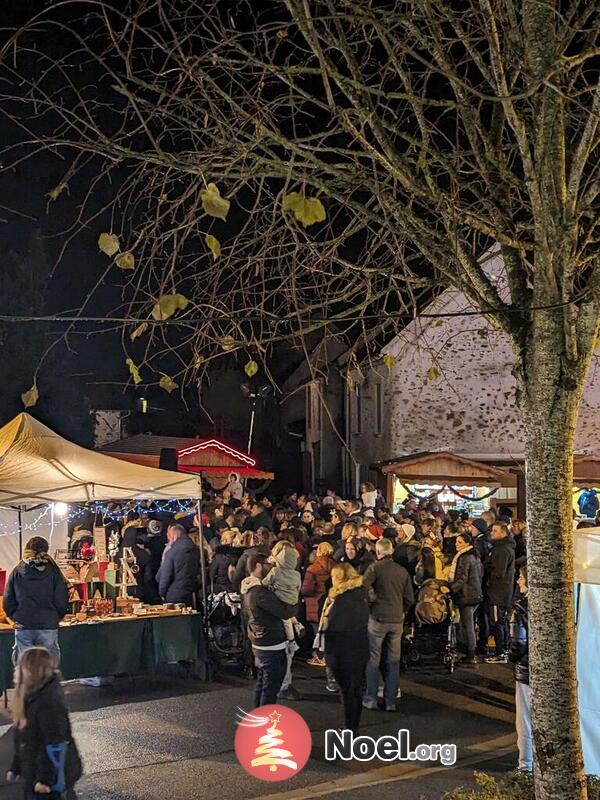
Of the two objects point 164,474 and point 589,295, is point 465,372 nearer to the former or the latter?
point 164,474

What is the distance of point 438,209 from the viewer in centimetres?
552

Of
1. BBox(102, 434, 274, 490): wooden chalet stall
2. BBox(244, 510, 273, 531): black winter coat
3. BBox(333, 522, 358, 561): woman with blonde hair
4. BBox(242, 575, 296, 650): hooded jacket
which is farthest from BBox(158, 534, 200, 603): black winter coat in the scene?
Answer: BBox(102, 434, 274, 490): wooden chalet stall

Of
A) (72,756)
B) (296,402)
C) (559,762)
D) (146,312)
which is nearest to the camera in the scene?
(559,762)

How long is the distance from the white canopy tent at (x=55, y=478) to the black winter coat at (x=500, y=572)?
441cm

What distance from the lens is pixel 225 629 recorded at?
1334 centimetres

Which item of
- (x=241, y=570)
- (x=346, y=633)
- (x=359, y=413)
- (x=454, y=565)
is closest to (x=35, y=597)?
(x=241, y=570)

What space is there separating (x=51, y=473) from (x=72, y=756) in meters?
6.15

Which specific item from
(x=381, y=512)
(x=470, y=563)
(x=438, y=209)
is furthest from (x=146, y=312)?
(x=381, y=512)

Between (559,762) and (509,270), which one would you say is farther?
(509,270)

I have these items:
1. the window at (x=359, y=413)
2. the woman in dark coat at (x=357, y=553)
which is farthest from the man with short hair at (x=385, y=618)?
the window at (x=359, y=413)

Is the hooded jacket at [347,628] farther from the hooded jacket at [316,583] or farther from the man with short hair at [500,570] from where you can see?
the man with short hair at [500,570]

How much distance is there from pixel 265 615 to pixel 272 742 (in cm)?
138

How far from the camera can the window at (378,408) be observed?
1099 inches

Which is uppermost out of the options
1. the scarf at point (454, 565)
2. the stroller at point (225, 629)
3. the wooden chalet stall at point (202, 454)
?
the wooden chalet stall at point (202, 454)
